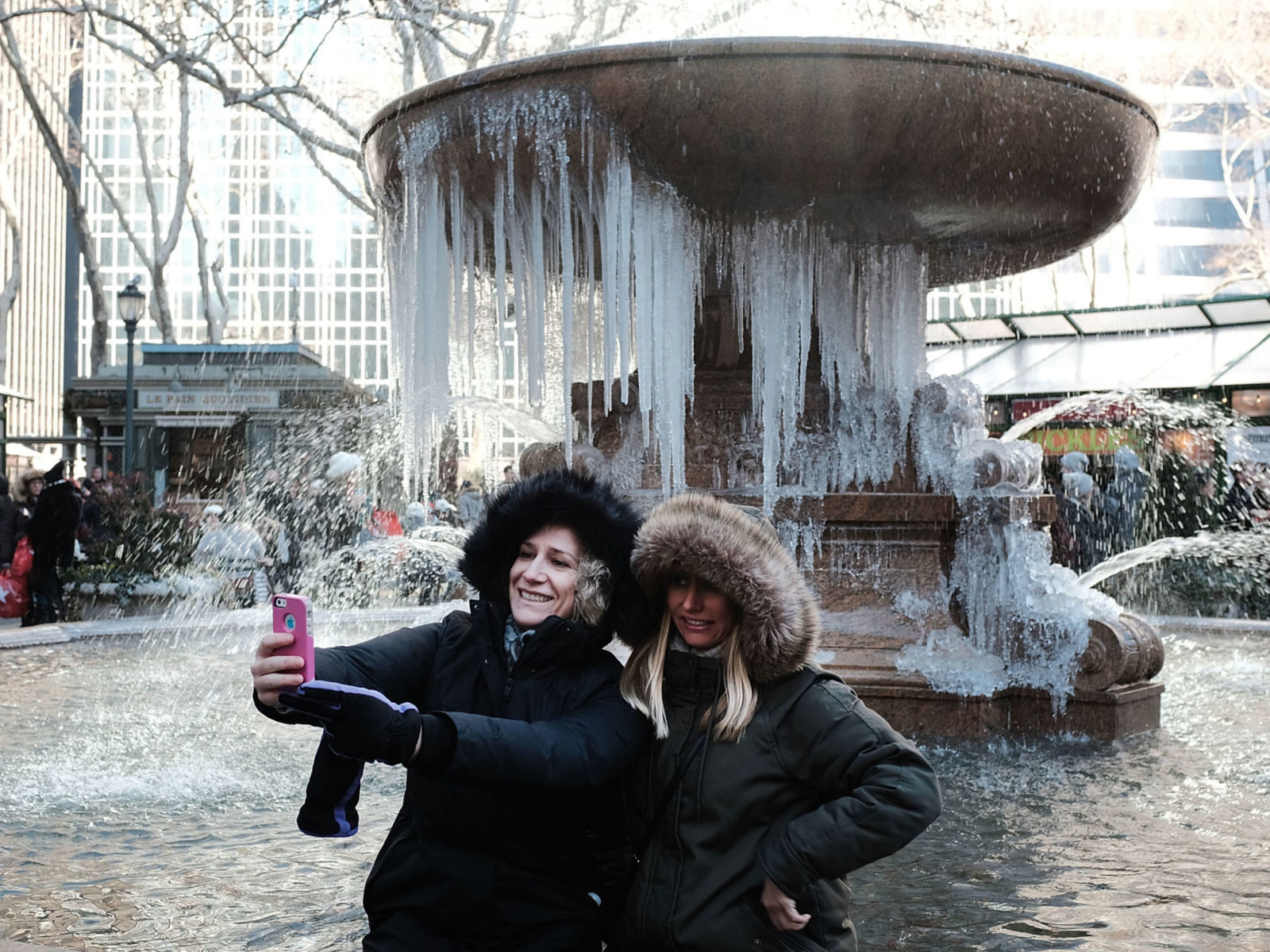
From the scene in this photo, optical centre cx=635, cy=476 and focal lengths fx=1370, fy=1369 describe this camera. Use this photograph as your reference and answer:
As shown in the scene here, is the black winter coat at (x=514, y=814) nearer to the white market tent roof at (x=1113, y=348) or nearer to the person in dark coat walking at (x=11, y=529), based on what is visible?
the person in dark coat walking at (x=11, y=529)

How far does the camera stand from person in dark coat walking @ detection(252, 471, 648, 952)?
229cm

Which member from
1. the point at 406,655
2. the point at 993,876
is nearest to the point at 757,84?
the point at 993,876

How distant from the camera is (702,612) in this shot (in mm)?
2588

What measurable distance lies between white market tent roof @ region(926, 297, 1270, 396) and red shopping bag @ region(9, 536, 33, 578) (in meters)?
13.4

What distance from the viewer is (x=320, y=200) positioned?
85.6m

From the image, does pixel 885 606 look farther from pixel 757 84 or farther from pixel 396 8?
pixel 396 8

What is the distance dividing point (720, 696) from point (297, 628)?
2.59ft

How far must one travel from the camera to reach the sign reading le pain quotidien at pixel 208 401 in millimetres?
31328

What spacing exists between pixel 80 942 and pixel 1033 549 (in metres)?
5.02

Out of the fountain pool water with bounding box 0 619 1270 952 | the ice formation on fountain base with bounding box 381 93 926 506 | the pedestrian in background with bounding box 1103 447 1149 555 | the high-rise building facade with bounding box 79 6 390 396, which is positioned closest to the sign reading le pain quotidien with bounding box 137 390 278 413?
the pedestrian in background with bounding box 1103 447 1149 555

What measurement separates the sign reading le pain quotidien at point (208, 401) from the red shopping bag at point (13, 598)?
18560mm

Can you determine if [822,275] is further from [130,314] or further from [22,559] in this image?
[130,314]

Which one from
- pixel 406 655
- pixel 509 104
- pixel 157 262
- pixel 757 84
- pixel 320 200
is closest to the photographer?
pixel 406 655

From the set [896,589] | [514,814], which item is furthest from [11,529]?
[514,814]
